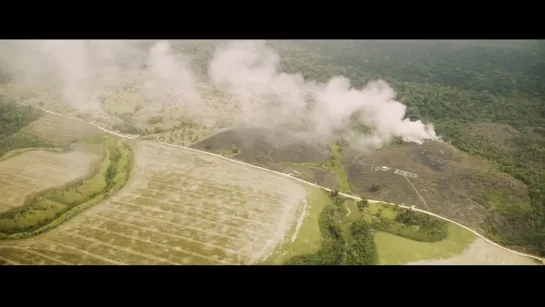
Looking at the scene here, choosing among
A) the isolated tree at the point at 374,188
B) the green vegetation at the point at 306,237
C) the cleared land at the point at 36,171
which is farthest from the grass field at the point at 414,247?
the cleared land at the point at 36,171

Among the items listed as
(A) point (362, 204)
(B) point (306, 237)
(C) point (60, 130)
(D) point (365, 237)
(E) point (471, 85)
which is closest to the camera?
(B) point (306, 237)

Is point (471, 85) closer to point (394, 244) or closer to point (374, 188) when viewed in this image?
point (374, 188)

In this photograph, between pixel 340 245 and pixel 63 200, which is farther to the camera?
pixel 63 200

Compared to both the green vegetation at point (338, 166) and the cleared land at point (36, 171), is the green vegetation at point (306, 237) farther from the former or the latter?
the cleared land at point (36, 171)

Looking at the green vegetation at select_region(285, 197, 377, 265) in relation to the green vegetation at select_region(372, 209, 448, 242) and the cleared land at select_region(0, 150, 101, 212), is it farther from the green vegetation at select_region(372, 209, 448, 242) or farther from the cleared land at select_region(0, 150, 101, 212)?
the cleared land at select_region(0, 150, 101, 212)

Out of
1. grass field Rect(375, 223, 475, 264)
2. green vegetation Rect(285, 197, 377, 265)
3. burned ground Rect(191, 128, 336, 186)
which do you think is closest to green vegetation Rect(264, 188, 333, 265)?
green vegetation Rect(285, 197, 377, 265)

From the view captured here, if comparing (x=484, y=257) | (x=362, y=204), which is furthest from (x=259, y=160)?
(x=484, y=257)
